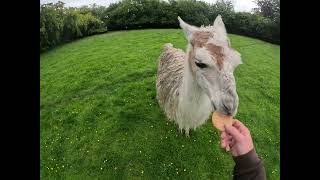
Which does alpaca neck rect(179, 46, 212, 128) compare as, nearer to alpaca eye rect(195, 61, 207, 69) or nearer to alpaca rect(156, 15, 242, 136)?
alpaca rect(156, 15, 242, 136)

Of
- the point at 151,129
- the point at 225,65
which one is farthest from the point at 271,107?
the point at 225,65

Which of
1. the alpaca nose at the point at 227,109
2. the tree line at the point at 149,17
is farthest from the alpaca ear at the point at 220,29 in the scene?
the tree line at the point at 149,17

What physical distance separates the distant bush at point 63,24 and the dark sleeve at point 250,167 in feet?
11.8

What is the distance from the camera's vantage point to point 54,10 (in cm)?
647

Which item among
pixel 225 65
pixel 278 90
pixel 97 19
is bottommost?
pixel 278 90

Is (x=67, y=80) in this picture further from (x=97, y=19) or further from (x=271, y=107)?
(x=271, y=107)

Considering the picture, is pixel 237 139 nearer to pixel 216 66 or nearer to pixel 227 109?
pixel 227 109

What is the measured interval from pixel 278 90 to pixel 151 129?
198 centimetres

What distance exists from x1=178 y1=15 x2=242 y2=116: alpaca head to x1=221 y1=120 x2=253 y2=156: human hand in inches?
18.9

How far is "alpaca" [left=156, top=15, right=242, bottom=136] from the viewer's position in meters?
4.64

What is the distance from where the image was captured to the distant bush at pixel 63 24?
645cm

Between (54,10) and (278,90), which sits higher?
(54,10)

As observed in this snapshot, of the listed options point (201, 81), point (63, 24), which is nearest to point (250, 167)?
point (201, 81)

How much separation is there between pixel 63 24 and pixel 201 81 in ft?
8.62
